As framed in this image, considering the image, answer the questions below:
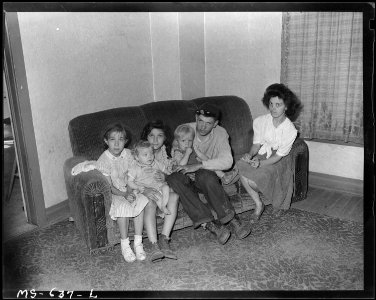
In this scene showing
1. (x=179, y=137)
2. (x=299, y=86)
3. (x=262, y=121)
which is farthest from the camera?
(x=299, y=86)

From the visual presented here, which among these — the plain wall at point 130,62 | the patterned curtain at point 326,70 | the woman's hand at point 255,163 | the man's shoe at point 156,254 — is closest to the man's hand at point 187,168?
the woman's hand at point 255,163

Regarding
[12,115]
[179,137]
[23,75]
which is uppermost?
[23,75]

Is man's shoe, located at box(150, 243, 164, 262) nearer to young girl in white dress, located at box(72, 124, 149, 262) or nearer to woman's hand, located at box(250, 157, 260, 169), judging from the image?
young girl in white dress, located at box(72, 124, 149, 262)

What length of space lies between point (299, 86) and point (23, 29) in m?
2.50

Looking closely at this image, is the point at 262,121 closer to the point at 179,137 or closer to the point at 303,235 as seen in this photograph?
the point at 179,137

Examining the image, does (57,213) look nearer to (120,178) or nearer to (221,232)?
(120,178)

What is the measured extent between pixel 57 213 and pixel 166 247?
122 centimetres

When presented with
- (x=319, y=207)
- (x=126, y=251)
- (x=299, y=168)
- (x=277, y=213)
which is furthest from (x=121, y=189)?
(x=319, y=207)

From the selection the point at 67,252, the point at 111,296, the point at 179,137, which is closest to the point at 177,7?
the point at 111,296

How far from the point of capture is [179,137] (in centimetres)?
313

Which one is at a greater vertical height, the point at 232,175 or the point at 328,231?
the point at 232,175

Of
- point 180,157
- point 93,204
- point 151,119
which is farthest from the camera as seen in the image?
point 151,119

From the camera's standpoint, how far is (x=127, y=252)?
9.05ft

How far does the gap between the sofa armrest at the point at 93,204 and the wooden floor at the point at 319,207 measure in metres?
0.88
